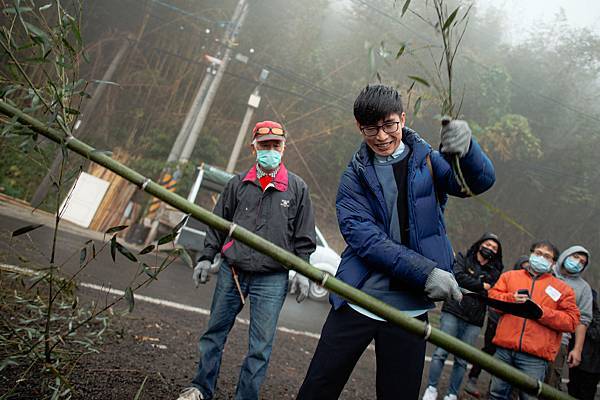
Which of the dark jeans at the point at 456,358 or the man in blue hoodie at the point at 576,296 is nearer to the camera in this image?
the man in blue hoodie at the point at 576,296

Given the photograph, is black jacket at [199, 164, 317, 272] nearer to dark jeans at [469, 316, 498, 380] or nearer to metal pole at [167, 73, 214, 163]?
dark jeans at [469, 316, 498, 380]

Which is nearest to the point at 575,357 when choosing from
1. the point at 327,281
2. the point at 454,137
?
the point at 454,137

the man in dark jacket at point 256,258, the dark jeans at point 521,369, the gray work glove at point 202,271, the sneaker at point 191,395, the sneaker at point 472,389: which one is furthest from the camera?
the sneaker at point 472,389

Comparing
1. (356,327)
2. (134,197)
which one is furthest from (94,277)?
(134,197)

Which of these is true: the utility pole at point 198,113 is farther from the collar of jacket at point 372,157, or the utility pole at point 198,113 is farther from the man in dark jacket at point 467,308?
the collar of jacket at point 372,157

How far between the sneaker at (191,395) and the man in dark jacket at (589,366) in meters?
3.78

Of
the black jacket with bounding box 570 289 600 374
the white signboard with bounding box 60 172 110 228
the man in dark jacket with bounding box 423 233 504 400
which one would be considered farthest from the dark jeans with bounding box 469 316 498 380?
the white signboard with bounding box 60 172 110 228

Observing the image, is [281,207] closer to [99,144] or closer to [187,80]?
[99,144]

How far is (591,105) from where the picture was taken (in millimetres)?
19172

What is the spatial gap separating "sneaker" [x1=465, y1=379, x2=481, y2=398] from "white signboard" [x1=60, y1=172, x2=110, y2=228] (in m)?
9.50

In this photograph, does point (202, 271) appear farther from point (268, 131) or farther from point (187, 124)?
point (187, 124)

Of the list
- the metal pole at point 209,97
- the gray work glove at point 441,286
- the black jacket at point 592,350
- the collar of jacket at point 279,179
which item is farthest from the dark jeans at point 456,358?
the metal pole at point 209,97

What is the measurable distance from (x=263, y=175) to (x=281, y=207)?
0.90ft

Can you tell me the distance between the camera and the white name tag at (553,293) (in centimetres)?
354
